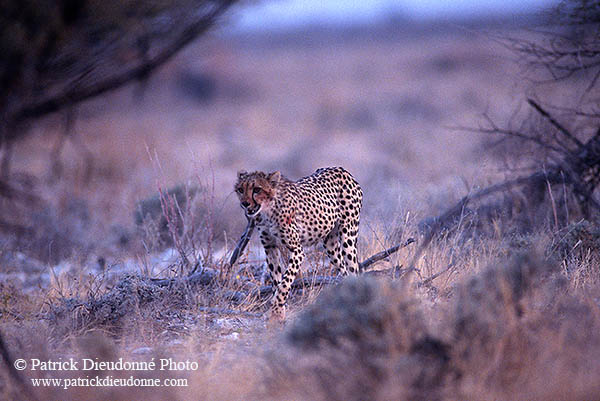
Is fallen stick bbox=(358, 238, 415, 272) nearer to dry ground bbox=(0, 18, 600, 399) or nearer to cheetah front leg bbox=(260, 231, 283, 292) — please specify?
dry ground bbox=(0, 18, 600, 399)

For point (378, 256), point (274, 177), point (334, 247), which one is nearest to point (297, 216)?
point (274, 177)

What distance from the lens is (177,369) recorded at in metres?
4.22

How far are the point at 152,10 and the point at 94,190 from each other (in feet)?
30.8

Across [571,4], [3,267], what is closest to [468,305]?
[571,4]

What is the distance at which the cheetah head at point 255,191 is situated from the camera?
5.70 meters

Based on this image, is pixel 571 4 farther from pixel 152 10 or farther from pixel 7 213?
pixel 7 213

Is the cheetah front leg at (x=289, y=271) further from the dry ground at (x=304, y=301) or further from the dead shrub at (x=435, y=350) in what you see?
the dead shrub at (x=435, y=350)

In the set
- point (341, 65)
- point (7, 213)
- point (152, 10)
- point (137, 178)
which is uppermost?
point (152, 10)

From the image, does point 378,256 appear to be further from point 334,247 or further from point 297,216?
point 297,216

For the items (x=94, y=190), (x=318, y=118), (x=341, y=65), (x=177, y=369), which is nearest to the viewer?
(x=177, y=369)

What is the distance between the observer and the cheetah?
19.1ft

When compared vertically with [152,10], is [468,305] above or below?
below

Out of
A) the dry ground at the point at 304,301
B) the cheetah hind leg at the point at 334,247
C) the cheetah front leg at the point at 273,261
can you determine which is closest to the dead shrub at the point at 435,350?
the dry ground at the point at 304,301

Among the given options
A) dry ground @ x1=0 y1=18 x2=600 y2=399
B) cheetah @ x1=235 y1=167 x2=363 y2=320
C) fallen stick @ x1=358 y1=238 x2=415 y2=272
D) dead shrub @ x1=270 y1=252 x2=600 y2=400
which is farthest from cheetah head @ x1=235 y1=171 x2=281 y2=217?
dead shrub @ x1=270 y1=252 x2=600 y2=400
